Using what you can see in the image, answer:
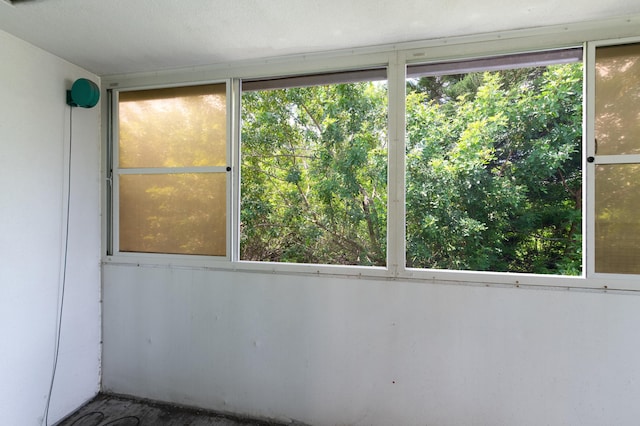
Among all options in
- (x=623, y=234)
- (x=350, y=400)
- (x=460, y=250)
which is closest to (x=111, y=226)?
(x=350, y=400)

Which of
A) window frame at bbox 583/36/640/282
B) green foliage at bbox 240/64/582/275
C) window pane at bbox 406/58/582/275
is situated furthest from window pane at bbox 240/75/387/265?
window frame at bbox 583/36/640/282

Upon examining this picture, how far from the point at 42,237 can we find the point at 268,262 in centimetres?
137

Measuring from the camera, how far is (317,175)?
3.81 m

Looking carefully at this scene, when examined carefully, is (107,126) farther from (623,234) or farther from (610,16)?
(623,234)

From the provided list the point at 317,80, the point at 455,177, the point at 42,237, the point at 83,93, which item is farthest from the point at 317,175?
the point at 42,237

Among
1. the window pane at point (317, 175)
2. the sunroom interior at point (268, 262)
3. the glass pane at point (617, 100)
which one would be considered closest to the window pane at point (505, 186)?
the window pane at point (317, 175)

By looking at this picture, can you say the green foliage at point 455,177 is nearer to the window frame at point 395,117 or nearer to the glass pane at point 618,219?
the window frame at point 395,117

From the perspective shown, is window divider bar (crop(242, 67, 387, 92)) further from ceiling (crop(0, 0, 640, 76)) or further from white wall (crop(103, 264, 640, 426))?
white wall (crop(103, 264, 640, 426))

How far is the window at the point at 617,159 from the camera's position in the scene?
1.41 m

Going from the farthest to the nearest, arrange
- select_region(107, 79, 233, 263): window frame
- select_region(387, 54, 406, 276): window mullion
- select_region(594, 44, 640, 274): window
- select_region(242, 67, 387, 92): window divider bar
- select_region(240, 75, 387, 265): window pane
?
1. select_region(240, 75, 387, 265): window pane
2. select_region(107, 79, 233, 263): window frame
3. select_region(242, 67, 387, 92): window divider bar
4. select_region(387, 54, 406, 276): window mullion
5. select_region(594, 44, 640, 274): window

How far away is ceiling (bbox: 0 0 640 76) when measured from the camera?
4.22 ft

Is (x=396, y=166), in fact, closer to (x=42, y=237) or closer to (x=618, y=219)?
(x=618, y=219)

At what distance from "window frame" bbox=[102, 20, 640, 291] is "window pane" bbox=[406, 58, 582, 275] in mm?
2068

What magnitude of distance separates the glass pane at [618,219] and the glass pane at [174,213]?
2.15m
